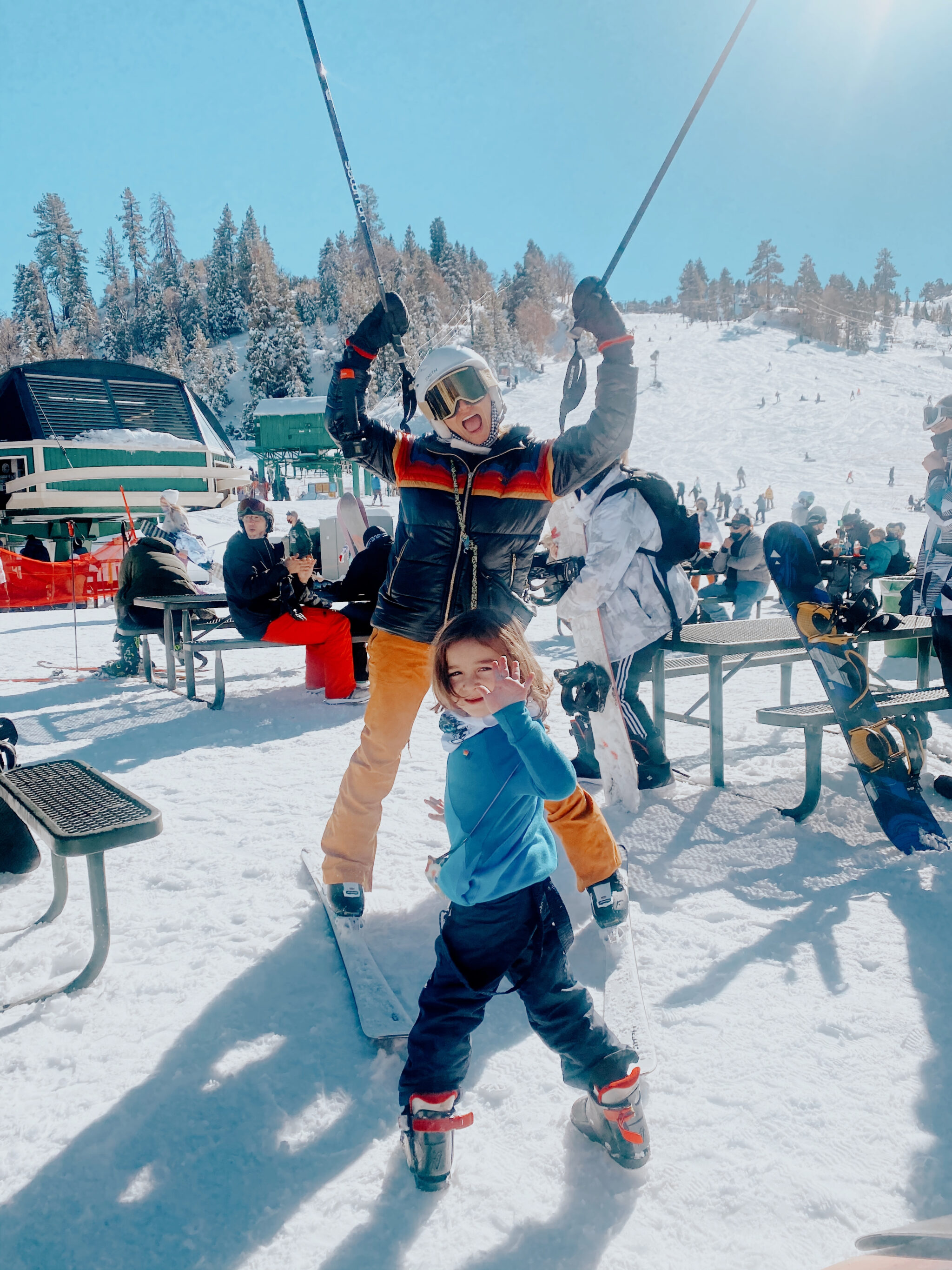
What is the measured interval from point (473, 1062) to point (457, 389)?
1.98 meters

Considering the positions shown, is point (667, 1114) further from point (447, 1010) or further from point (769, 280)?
point (769, 280)

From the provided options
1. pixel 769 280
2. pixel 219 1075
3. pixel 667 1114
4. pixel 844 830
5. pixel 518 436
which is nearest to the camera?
pixel 667 1114

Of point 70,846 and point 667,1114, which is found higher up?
point 70,846

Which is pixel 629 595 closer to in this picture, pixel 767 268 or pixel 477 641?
pixel 477 641

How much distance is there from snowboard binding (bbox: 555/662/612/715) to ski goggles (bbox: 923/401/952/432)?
2038mm

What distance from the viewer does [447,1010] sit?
1658 millimetres

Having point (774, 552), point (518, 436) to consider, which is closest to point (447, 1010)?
point (518, 436)

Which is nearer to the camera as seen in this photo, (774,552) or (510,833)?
(510,833)

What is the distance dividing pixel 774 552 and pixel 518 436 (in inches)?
73.4

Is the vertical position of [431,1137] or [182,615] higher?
[182,615]

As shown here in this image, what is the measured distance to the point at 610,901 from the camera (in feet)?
8.13

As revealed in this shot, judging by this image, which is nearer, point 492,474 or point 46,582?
point 492,474

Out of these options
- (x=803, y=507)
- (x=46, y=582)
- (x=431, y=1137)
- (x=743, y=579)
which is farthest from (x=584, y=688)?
(x=46, y=582)

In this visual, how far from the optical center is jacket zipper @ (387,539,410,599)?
2602 mm
